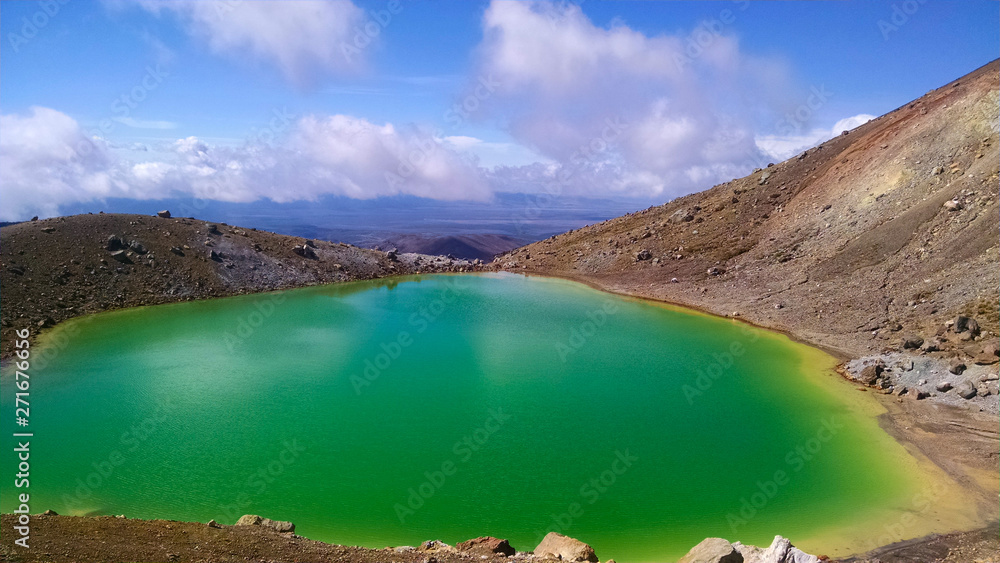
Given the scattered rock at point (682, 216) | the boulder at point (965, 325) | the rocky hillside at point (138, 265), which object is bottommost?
the boulder at point (965, 325)

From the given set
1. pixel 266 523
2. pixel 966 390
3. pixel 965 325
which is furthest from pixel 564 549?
pixel 965 325

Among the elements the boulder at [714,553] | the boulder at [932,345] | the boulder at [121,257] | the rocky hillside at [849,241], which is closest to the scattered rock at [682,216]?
the rocky hillside at [849,241]

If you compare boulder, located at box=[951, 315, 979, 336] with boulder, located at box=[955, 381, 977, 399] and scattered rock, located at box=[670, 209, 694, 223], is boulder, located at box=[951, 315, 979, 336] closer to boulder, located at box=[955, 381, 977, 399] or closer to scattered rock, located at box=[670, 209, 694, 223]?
boulder, located at box=[955, 381, 977, 399]

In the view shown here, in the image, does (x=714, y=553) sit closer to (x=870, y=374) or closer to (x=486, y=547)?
(x=486, y=547)

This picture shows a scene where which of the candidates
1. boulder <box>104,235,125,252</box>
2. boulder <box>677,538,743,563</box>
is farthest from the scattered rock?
boulder <box>104,235,125,252</box>

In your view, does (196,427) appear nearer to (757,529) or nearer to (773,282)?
(757,529)

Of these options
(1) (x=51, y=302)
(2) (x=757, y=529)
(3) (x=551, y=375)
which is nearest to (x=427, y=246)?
(1) (x=51, y=302)

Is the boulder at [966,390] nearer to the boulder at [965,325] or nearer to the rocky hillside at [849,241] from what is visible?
the rocky hillside at [849,241]
